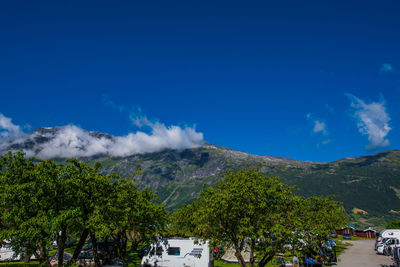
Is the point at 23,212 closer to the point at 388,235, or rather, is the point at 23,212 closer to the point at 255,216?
the point at 255,216

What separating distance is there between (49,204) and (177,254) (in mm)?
15440

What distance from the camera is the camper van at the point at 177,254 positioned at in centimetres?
3041

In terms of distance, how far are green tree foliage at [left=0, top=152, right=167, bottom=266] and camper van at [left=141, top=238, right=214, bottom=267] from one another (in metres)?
6.79

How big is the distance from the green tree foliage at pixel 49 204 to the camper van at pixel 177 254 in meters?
6.79

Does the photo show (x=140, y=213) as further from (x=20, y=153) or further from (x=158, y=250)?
(x=20, y=153)

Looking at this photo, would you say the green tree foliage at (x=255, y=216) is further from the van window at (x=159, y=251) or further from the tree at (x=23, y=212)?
the tree at (x=23, y=212)

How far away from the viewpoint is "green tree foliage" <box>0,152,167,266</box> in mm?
20906

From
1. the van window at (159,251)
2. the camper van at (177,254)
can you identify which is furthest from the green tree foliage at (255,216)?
the van window at (159,251)

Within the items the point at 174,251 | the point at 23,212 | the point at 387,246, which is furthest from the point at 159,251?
the point at 387,246

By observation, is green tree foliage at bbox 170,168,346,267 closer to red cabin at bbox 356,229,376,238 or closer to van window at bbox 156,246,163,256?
van window at bbox 156,246,163,256

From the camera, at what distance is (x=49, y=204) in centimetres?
2262

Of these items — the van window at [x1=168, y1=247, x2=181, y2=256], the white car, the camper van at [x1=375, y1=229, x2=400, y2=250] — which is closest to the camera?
the van window at [x1=168, y1=247, x2=181, y2=256]

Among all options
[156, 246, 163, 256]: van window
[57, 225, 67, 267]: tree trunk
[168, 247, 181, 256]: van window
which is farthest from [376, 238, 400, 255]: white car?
[57, 225, 67, 267]: tree trunk

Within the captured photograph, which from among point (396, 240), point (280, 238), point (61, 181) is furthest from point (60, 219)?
point (396, 240)
